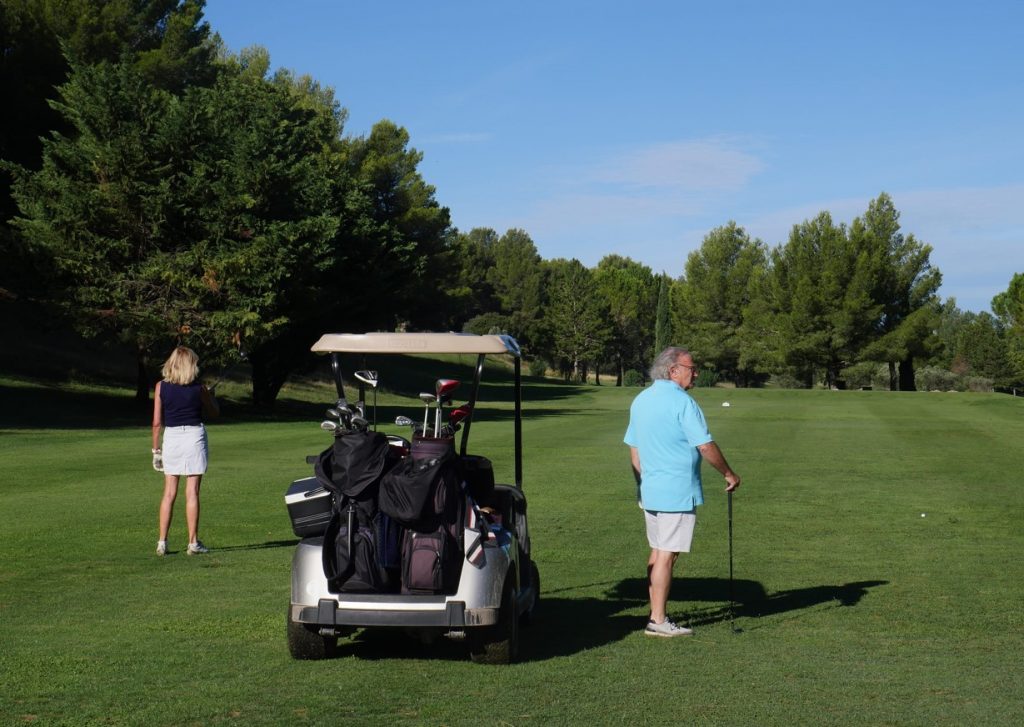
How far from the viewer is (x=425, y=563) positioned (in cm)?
695

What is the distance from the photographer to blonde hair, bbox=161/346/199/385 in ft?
36.7

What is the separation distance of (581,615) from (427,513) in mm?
2485

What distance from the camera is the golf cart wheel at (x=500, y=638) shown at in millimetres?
7039

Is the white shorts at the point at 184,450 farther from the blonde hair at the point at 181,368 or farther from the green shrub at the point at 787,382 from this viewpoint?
the green shrub at the point at 787,382

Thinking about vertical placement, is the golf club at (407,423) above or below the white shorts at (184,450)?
above

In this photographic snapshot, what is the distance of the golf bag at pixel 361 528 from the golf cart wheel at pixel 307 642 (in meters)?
0.32

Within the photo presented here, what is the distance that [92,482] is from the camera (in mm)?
18281

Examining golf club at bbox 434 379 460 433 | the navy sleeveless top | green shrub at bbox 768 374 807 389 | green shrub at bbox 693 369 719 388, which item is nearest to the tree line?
the navy sleeveless top

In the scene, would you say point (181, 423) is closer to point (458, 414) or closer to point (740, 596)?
point (458, 414)

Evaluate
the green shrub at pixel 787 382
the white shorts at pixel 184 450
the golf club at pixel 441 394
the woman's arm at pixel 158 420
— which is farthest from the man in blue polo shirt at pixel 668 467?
the green shrub at pixel 787 382

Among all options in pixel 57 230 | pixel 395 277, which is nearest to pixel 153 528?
pixel 57 230

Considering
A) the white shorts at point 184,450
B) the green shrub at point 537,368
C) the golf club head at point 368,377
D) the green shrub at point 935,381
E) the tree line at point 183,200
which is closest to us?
the golf club head at point 368,377

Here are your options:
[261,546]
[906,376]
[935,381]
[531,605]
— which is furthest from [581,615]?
[935,381]

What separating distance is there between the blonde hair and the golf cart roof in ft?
12.1
